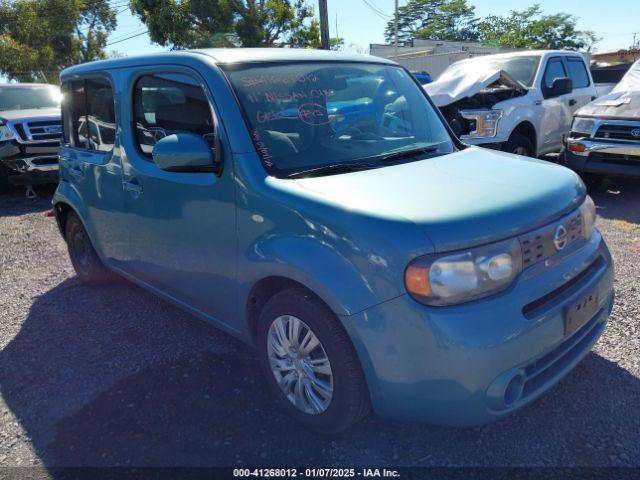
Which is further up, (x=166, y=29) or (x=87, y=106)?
(x=166, y=29)

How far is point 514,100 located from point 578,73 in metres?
2.32

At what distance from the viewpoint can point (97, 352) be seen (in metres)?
3.53

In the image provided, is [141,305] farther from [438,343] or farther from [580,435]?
[580,435]

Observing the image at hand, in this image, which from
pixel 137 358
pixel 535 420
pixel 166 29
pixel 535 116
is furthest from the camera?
pixel 166 29

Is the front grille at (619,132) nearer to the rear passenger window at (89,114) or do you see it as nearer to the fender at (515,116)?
the fender at (515,116)

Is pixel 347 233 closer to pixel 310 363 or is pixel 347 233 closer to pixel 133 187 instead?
pixel 310 363

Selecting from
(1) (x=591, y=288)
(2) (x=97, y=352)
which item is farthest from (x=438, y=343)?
(2) (x=97, y=352)

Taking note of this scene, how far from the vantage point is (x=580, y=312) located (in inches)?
92.0

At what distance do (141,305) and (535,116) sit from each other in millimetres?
5997

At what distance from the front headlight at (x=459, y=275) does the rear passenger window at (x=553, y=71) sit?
683 centimetres

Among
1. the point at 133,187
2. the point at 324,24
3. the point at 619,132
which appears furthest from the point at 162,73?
the point at 324,24

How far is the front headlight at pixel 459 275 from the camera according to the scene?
2.00 m

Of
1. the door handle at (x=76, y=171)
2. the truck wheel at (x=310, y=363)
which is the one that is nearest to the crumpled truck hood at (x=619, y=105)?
the truck wheel at (x=310, y=363)

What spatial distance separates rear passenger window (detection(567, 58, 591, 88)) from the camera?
8.49m
